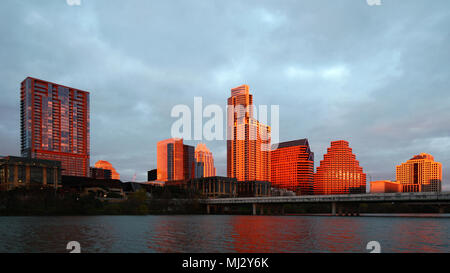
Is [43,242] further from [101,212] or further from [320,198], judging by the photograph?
[320,198]

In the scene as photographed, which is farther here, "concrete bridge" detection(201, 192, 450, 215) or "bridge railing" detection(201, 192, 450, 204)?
"concrete bridge" detection(201, 192, 450, 215)

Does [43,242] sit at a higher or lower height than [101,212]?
higher

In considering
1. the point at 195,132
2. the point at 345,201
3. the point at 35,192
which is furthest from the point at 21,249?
the point at 345,201

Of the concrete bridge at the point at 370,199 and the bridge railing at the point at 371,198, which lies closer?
the bridge railing at the point at 371,198

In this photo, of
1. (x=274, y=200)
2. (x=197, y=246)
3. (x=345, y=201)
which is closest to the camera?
(x=197, y=246)

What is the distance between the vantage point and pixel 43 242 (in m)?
43.8

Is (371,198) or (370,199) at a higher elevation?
(371,198)
